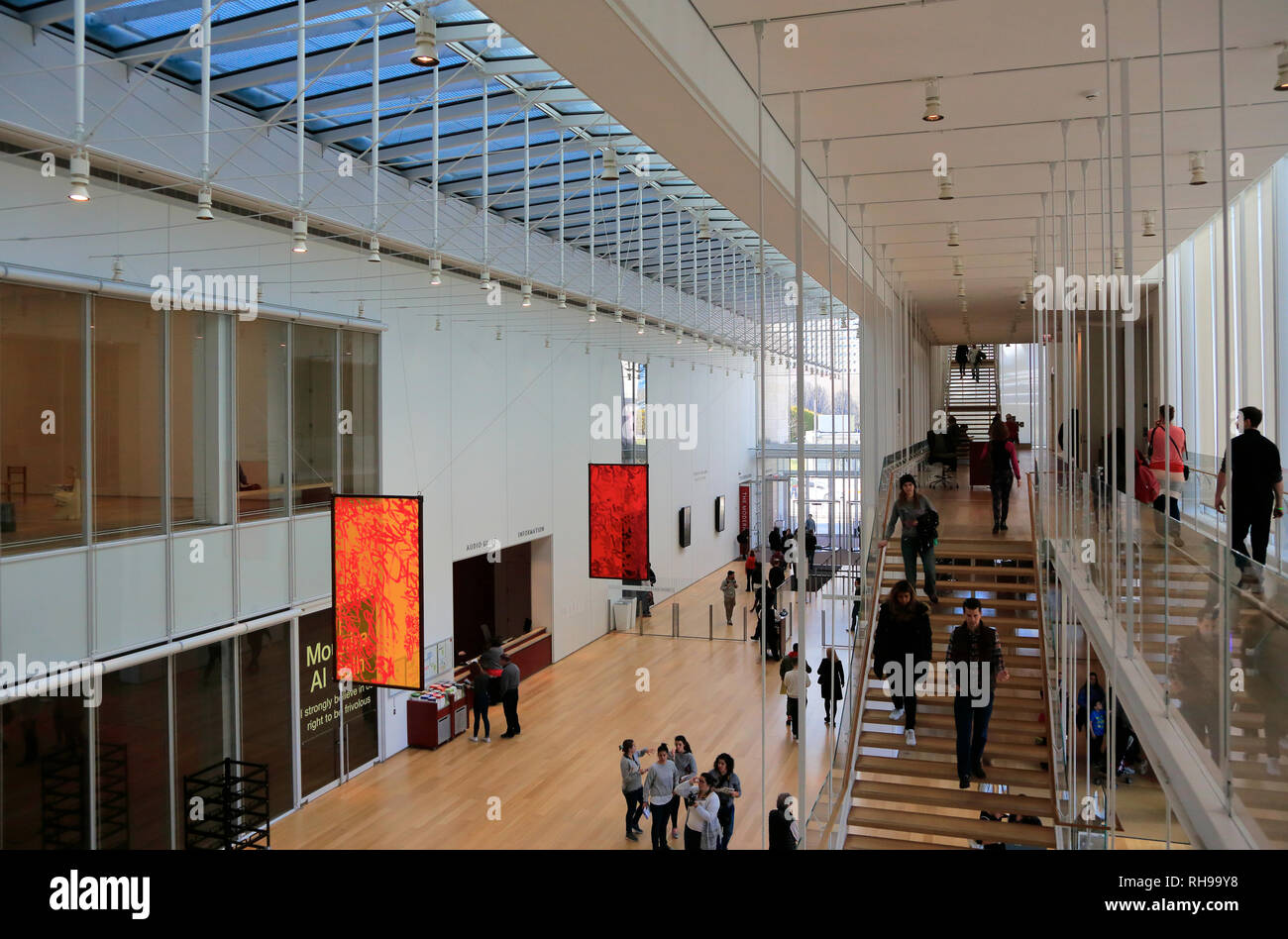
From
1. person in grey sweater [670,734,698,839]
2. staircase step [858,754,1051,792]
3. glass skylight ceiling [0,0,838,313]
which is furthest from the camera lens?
person in grey sweater [670,734,698,839]

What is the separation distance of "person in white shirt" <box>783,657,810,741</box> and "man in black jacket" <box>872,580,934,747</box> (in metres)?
0.82

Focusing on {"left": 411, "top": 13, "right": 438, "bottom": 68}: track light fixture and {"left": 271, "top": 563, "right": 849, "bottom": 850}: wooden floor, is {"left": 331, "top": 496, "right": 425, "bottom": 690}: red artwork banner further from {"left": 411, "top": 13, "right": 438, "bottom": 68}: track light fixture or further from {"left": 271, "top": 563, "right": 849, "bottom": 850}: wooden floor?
{"left": 411, "top": 13, "right": 438, "bottom": 68}: track light fixture

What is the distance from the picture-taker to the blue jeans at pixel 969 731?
7574 mm

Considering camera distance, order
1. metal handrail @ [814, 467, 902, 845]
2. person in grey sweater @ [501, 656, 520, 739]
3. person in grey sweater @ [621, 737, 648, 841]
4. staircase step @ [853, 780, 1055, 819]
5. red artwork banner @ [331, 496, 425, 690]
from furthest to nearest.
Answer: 1. person in grey sweater @ [501, 656, 520, 739]
2. person in grey sweater @ [621, 737, 648, 841]
3. red artwork banner @ [331, 496, 425, 690]
4. staircase step @ [853, 780, 1055, 819]
5. metal handrail @ [814, 467, 902, 845]

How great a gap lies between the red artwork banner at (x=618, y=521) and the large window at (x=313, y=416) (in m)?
4.36

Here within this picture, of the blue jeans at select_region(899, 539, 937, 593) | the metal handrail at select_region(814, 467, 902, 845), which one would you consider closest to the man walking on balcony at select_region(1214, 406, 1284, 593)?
the metal handrail at select_region(814, 467, 902, 845)

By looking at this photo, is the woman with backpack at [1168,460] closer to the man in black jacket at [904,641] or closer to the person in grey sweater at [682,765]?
the man in black jacket at [904,641]

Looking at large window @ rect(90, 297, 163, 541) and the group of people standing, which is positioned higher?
large window @ rect(90, 297, 163, 541)

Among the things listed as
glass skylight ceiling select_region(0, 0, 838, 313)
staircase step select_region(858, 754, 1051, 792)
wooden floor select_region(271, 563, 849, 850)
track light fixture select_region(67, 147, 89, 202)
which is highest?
glass skylight ceiling select_region(0, 0, 838, 313)

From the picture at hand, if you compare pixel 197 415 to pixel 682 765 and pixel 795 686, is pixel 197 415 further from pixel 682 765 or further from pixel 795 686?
pixel 795 686

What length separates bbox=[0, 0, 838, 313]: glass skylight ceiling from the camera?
326 inches

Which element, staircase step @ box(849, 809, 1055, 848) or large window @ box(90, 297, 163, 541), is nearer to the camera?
staircase step @ box(849, 809, 1055, 848)

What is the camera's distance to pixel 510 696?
13883mm
